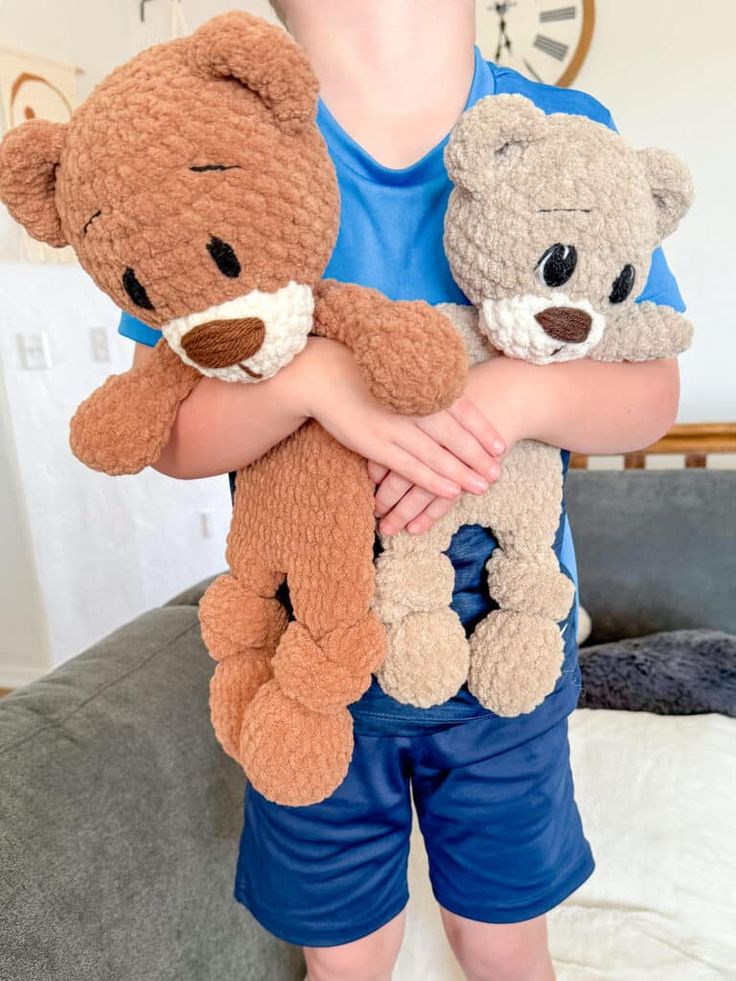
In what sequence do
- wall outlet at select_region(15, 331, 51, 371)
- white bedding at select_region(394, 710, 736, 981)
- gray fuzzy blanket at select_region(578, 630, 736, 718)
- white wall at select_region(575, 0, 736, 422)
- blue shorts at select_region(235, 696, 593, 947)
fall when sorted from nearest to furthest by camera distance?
blue shorts at select_region(235, 696, 593, 947) < white bedding at select_region(394, 710, 736, 981) < gray fuzzy blanket at select_region(578, 630, 736, 718) < white wall at select_region(575, 0, 736, 422) < wall outlet at select_region(15, 331, 51, 371)

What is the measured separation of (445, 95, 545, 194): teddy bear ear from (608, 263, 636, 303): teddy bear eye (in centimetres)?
9

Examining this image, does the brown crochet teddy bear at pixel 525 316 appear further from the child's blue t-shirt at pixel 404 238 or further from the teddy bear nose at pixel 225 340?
the teddy bear nose at pixel 225 340

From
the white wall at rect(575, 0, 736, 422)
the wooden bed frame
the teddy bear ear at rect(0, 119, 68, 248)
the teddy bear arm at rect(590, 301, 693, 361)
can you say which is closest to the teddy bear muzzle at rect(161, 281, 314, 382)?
the teddy bear ear at rect(0, 119, 68, 248)

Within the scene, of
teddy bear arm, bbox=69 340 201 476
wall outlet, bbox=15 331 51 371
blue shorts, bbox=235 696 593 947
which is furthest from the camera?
wall outlet, bbox=15 331 51 371

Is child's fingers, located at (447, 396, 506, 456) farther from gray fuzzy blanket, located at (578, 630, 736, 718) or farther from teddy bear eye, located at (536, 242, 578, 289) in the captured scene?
gray fuzzy blanket, located at (578, 630, 736, 718)

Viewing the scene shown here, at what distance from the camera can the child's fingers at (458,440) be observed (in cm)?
48

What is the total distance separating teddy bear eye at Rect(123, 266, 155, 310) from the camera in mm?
414

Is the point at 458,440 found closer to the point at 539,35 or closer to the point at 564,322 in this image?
the point at 564,322

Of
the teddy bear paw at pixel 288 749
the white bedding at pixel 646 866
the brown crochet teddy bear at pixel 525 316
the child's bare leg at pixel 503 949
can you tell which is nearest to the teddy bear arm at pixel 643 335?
the brown crochet teddy bear at pixel 525 316

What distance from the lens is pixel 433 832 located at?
0.63 metres

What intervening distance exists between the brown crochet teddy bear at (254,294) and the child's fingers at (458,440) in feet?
0.18

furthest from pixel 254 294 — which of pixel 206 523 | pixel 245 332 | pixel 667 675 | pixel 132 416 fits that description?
pixel 206 523

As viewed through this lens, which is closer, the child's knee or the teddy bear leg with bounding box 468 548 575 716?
the teddy bear leg with bounding box 468 548 575 716

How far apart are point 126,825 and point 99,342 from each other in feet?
4.93
